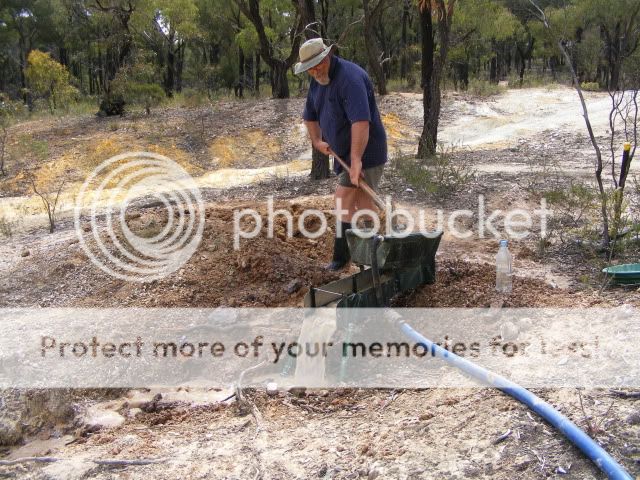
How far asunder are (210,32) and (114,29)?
671 cm

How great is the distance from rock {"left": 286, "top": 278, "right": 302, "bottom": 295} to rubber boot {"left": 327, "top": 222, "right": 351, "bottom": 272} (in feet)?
0.88

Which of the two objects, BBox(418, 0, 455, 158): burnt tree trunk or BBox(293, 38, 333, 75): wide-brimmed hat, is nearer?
BBox(293, 38, 333, 75): wide-brimmed hat

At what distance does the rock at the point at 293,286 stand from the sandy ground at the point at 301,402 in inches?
0.7

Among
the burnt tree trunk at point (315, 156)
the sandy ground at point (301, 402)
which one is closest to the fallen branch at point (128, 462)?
the sandy ground at point (301, 402)

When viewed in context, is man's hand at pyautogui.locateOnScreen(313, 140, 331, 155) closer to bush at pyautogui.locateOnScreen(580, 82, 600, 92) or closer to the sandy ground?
the sandy ground

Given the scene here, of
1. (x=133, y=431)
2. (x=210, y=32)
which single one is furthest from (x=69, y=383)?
(x=210, y=32)

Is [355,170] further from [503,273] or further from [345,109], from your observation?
[503,273]

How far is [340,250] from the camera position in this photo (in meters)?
4.75

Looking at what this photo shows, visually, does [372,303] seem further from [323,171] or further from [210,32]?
[210,32]

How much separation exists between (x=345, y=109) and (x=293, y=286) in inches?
54.4

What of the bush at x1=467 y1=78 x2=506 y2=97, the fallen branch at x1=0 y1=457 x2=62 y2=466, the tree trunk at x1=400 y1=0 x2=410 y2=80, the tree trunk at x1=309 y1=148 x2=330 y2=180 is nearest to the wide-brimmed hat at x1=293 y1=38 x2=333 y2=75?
the fallen branch at x1=0 y1=457 x2=62 y2=466

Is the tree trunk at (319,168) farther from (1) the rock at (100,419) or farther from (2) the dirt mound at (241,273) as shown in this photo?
(1) the rock at (100,419)

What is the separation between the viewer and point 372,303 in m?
3.78
